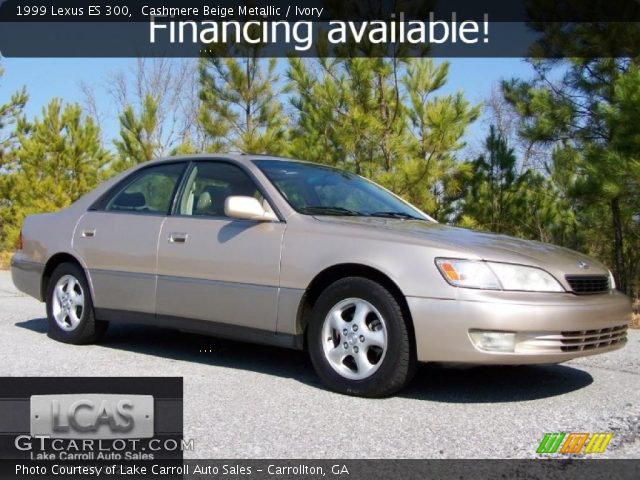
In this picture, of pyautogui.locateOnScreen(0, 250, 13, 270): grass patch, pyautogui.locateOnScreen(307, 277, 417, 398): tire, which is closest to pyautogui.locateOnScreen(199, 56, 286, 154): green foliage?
pyautogui.locateOnScreen(0, 250, 13, 270): grass patch

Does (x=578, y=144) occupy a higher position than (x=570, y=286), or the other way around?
(x=578, y=144)

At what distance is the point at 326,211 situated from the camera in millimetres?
5051

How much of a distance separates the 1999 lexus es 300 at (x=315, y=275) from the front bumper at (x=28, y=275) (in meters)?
0.05

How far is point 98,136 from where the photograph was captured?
20516mm

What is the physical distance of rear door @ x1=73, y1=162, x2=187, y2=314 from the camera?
5465 mm

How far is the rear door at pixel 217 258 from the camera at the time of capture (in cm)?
480

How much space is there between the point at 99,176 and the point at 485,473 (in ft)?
58.9

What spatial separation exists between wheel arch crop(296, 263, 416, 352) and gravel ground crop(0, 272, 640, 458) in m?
0.41

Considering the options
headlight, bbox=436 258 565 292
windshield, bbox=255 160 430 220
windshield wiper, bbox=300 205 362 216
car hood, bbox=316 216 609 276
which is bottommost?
headlight, bbox=436 258 565 292

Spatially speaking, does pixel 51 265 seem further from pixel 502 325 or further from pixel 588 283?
pixel 588 283

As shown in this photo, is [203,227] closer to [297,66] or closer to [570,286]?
[570,286]

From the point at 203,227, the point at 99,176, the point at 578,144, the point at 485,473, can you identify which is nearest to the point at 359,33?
the point at 578,144

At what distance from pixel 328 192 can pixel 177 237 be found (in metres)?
1.11

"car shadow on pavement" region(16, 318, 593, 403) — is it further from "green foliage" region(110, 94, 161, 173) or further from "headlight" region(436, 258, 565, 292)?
"green foliage" region(110, 94, 161, 173)
